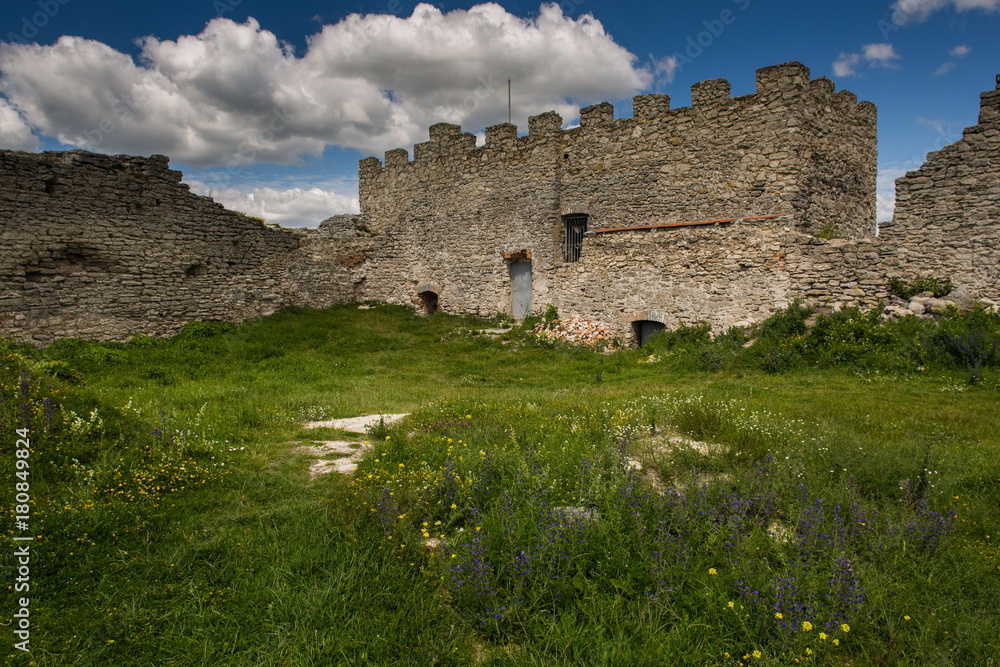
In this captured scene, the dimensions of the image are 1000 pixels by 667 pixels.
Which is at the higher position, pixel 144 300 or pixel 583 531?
pixel 144 300

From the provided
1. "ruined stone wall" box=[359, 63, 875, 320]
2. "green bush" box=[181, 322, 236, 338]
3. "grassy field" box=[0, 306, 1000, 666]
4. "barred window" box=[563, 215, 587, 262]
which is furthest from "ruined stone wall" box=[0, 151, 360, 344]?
"barred window" box=[563, 215, 587, 262]

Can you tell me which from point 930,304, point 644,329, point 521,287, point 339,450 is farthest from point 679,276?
point 339,450

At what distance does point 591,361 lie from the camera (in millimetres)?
13398

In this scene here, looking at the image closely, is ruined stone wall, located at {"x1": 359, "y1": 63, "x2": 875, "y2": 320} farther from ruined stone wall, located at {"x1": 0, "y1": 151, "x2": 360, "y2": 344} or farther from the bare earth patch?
the bare earth patch

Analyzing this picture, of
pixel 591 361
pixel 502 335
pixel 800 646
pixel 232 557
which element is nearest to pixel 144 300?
pixel 502 335

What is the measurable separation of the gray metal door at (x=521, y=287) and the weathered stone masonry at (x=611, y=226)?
0.08 meters

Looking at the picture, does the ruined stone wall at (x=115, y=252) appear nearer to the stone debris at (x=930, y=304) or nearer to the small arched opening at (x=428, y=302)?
the small arched opening at (x=428, y=302)

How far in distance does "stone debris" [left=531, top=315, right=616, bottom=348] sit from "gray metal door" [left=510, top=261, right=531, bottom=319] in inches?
74.7

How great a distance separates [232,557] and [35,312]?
495 inches

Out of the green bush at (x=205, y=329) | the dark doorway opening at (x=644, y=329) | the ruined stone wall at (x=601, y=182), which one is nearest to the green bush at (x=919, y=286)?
the ruined stone wall at (x=601, y=182)

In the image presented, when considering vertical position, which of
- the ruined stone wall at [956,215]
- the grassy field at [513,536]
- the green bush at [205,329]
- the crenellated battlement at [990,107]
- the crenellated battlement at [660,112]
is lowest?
the grassy field at [513,536]

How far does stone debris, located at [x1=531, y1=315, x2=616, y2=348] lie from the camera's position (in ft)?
49.7

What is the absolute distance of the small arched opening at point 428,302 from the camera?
67.4ft

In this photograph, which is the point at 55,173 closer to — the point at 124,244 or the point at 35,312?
the point at 124,244
